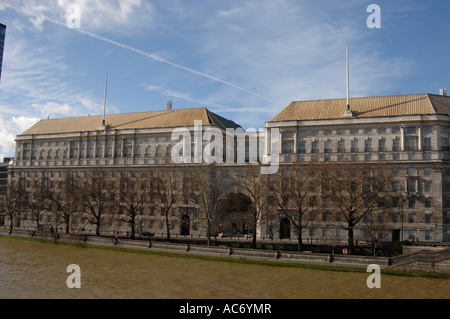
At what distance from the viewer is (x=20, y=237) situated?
73.9 metres

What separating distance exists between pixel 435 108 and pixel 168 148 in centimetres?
5210

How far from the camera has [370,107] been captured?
8062 cm

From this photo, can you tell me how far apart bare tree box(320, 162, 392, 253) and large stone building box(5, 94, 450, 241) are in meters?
7.85

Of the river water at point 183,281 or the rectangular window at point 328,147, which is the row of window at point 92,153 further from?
the river water at point 183,281

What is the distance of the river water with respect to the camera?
3403cm

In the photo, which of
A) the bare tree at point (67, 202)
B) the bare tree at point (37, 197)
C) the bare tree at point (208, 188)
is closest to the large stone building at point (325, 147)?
the bare tree at point (37, 197)

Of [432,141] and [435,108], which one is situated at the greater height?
[435,108]

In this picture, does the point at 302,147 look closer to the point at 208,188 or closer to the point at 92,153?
the point at 208,188

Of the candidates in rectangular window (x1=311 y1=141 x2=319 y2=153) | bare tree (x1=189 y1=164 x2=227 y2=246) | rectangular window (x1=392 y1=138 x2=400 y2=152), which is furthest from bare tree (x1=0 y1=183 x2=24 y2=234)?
rectangular window (x1=392 y1=138 x2=400 y2=152)

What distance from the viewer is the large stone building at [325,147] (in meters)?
72.1

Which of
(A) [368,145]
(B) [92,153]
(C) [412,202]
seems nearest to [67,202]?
(B) [92,153]

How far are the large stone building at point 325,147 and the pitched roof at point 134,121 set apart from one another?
0.29 meters
